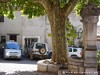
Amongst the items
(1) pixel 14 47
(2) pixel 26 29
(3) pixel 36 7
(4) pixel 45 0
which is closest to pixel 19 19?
(2) pixel 26 29

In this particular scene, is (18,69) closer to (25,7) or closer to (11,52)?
(25,7)

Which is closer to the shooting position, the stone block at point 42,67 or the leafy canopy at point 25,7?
the stone block at point 42,67

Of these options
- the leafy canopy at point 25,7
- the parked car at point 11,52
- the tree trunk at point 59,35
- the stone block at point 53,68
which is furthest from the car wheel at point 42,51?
the stone block at point 53,68

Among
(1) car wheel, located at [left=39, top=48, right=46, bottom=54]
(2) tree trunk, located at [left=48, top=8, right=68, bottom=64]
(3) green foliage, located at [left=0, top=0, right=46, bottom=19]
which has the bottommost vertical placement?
(1) car wheel, located at [left=39, top=48, right=46, bottom=54]

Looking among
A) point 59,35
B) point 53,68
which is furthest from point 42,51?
point 53,68

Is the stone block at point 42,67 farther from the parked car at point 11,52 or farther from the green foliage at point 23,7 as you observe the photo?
the parked car at point 11,52

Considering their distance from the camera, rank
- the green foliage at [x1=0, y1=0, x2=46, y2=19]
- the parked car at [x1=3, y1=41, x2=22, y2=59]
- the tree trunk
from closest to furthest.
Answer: the tree trunk < the green foliage at [x1=0, y1=0, x2=46, y2=19] < the parked car at [x1=3, y1=41, x2=22, y2=59]

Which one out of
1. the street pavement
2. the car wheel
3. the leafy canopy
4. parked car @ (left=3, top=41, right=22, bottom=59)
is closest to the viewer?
the street pavement

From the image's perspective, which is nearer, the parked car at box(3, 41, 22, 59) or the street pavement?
the street pavement

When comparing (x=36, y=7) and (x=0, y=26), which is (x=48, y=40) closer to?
(x=0, y=26)

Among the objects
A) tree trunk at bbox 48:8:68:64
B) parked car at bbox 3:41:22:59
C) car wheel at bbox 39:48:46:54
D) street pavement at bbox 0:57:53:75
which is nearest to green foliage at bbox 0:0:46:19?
tree trunk at bbox 48:8:68:64

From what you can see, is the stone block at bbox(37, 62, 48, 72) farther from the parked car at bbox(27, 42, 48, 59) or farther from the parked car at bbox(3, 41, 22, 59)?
the parked car at bbox(27, 42, 48, 59)

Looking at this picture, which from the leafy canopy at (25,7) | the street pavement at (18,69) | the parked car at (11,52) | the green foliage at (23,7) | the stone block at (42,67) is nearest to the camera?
the stone block at (42,67)

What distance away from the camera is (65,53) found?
57.4 feet
